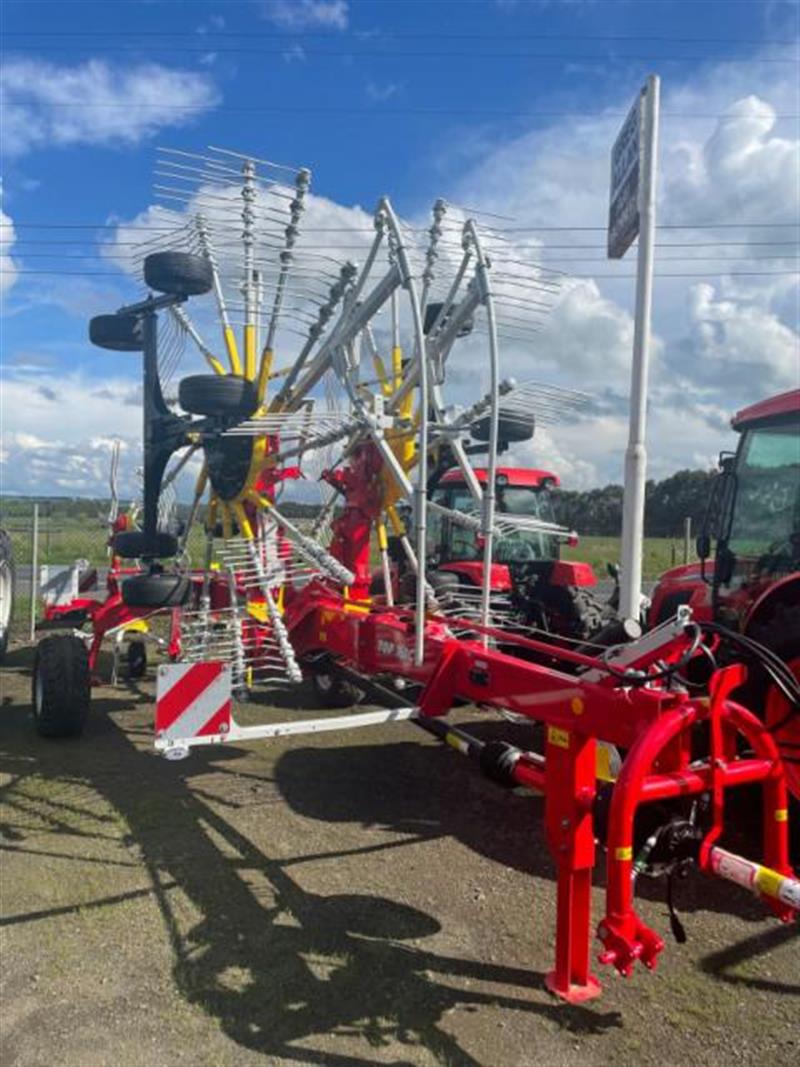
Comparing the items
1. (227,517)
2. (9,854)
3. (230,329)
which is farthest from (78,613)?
(9,854)

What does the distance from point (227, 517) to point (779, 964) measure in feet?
15.6

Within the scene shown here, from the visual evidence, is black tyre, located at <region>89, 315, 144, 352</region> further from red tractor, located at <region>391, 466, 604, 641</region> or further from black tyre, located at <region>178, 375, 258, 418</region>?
red tractor, located at <region>391, 466, 604, 641</region>

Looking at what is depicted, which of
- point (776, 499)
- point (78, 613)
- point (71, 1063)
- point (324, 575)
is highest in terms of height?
point (776, 499)

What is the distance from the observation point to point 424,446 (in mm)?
4336

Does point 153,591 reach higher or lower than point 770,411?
lower

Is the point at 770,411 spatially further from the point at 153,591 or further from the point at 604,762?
the point at 153,591

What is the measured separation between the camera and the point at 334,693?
317 inches

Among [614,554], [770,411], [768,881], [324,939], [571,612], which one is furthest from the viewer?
[614,554]

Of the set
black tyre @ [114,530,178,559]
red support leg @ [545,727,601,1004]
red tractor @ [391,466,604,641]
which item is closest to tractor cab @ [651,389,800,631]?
red tractor @ [391,466,604,641]

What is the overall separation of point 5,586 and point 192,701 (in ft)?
21.4

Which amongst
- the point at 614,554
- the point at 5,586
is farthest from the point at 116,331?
the point at 614,554

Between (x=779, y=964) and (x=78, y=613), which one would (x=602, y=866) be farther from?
(x=78, y=613)

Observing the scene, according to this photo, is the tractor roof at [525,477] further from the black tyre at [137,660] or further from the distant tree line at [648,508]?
the distant tree line at [648,508]

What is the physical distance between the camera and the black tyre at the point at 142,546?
6543 millimetres
